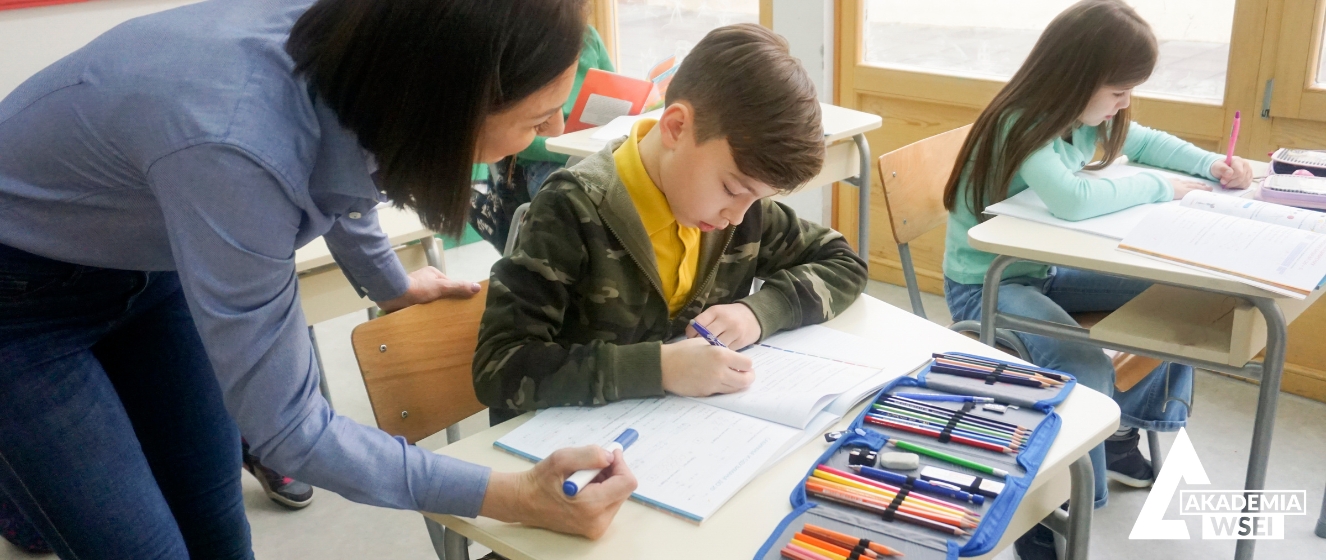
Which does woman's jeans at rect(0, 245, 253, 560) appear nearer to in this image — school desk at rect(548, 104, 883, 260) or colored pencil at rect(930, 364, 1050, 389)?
colored pencil at rect(930, 364, 1050, 389)

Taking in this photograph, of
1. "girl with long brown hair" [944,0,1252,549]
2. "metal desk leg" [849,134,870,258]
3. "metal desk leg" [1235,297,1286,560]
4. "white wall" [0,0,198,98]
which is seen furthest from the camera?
"white wall" [0,0,198,98]

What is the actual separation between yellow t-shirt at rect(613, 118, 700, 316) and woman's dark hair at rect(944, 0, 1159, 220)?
2.77 feet

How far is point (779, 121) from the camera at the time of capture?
3.95 feet

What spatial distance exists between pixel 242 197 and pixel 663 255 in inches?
27.3

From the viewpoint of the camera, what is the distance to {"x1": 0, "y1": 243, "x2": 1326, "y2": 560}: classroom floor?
1.90 metres

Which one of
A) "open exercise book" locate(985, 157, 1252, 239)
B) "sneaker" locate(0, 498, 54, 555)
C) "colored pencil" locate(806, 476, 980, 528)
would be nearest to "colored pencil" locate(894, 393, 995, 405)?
"colored pencil" locate(806, 476, 980, 528)

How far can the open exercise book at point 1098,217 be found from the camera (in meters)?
1.70

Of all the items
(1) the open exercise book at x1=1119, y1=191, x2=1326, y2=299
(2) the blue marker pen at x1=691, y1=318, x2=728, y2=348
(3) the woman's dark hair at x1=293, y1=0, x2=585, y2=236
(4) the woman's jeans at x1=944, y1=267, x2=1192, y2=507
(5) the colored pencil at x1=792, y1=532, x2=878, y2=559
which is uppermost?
(3) the woman's dark hair at x1=293, y1=0, x2=585, y2=236

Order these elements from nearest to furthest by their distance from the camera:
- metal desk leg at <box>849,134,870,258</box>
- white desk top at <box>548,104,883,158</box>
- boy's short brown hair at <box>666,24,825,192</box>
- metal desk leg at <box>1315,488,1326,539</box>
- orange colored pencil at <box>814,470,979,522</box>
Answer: orange colored pencil at <box>814,470,979,522</box> → boy's short brown hair at <box>666,24,825,192</box> → metal desk leg at <box>1315,488,1326,539</box> → white desk top at <box>548,104,883,158</box> → metal desk leg at <box>849,134,870,258</box>

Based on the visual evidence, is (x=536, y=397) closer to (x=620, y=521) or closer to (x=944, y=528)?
(x=620, y=521)

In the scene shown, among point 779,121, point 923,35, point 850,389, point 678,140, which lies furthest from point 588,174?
point 923,35

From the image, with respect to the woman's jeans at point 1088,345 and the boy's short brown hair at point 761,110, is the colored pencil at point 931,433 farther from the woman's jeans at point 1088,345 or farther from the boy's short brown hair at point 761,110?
the woman's jeans at point 1088,345

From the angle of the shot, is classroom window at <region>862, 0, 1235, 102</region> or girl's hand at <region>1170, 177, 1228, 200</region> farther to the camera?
classroom window at <region>862, 0, 1235, 102</region>

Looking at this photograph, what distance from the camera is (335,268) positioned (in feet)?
6.61
